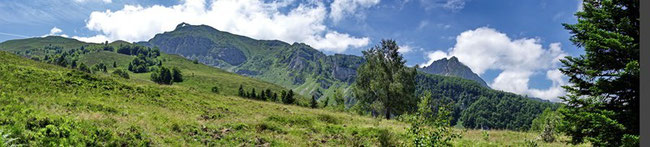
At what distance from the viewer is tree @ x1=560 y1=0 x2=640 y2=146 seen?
11609 mm

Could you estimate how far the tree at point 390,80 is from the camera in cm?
4212

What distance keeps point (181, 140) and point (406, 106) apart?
3402 cm

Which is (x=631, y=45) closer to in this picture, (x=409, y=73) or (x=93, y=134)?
(x=93, y=134)

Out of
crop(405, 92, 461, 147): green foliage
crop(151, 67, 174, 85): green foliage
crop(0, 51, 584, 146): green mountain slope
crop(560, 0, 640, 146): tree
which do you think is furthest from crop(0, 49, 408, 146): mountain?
crop(151, 67, 174, 85): green foliage

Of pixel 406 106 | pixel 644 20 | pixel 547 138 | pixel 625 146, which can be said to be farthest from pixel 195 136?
pixel 406 106

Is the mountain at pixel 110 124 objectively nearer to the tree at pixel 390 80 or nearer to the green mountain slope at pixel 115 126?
the green mountain slope at pixel 115 126

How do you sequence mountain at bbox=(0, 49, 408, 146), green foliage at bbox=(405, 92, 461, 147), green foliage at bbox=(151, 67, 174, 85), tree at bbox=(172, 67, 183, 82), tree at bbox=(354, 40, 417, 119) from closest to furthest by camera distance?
green foliage at bbox=(405, 92, 461, 147) → mountain at bbox=(0, 49, 408, 146) → tree at bbox=(354, 40, 417, 119) → green foliage at bbox=(151, 67, 174, 85) → tree at bbox=(172, 67, 183, 82)

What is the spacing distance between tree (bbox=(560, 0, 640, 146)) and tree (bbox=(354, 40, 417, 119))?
2663 cm

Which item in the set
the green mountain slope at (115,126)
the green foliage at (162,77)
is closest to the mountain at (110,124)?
the green mountain slope at (115,126)

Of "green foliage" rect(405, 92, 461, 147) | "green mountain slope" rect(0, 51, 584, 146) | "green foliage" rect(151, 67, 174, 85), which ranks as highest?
"green foliage" rect(151, 67, 174, 85)

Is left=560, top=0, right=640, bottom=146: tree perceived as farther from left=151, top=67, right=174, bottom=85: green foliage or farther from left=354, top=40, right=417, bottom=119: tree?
left=151, top=67, right=174, bottom=85: green foliage

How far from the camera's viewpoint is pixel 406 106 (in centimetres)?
4316

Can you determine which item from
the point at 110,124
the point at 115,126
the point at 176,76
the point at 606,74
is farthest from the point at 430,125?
the point at 176,76

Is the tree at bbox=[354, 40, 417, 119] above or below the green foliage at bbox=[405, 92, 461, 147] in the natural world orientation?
above
